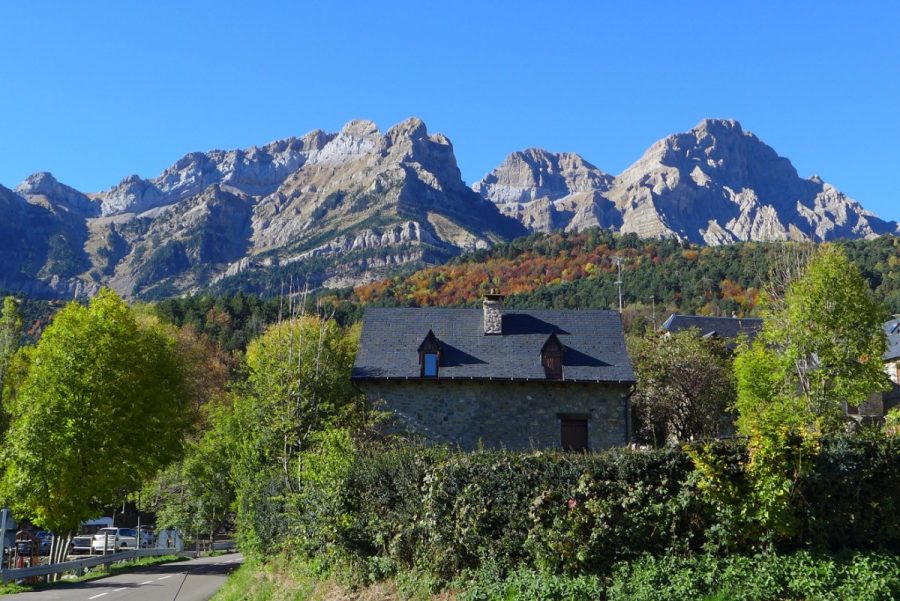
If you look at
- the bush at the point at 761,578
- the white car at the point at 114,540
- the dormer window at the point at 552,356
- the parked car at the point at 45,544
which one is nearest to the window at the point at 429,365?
the dormer window at the point at 552,356

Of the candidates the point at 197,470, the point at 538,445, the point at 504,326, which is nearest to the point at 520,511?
the point at 538,445

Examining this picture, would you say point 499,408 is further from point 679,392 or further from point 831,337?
point 679,392

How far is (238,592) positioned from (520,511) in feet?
32.3

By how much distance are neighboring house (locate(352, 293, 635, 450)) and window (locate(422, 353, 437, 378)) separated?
0.13ft

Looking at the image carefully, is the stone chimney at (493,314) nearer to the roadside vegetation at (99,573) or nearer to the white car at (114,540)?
the roadside vegetation at (99,573)

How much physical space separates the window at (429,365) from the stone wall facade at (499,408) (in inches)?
11.9

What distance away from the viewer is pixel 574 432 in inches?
1287

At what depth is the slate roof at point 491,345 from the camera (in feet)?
108

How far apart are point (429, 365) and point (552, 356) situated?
4.81m

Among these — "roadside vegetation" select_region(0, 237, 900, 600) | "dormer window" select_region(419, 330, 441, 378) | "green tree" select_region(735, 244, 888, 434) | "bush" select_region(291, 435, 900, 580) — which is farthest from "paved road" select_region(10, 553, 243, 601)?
"green tree" select_region(735, 244, 888, 434)

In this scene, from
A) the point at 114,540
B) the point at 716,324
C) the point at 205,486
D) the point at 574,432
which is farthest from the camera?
the point at 716,324

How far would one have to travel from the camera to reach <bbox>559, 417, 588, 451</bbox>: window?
32.4 metres

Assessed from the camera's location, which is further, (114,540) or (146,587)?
(114,540)

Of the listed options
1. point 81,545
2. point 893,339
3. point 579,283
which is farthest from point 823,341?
point 579,283
